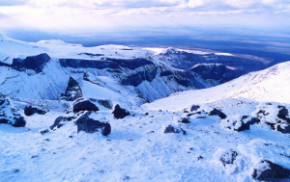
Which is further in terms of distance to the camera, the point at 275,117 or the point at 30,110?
the point at 30,110

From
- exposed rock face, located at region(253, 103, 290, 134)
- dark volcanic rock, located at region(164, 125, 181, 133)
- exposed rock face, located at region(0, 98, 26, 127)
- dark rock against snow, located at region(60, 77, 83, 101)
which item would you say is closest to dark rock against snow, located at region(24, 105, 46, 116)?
exposed rock face, located at region(0, 98, 26, 127)

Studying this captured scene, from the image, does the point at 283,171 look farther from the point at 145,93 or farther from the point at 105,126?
the point at 145,93

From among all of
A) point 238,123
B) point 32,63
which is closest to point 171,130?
point 238,123

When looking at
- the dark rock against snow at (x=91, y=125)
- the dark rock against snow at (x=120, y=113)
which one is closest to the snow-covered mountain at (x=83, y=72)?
the dark rock against snow at (x=120, y=113)

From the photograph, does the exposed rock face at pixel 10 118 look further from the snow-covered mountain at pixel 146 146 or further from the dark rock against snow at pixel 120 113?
the dark rock against snow at pixel 120 113

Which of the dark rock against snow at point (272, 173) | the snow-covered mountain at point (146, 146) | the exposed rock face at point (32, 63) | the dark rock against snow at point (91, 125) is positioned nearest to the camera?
the dark rock against snow at point (272, 173)

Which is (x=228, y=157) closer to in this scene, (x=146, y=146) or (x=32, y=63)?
(x=146, y=146)

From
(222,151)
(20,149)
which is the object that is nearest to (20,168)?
(20,149)
